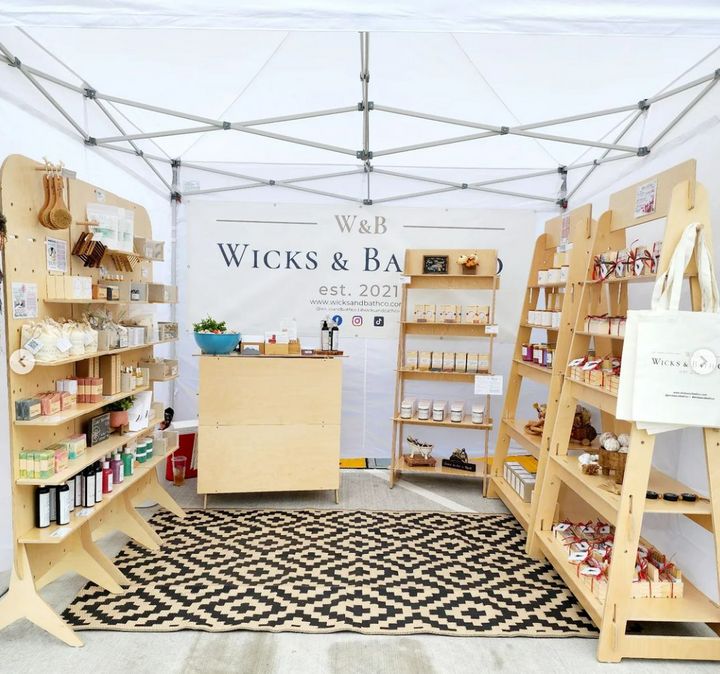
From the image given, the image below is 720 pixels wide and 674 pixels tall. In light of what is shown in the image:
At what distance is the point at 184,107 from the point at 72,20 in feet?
8.24

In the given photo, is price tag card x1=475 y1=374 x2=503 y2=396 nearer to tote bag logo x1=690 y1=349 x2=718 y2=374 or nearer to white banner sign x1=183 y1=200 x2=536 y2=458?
white banner sign x1=183 y1=200 x2=536 y2=458

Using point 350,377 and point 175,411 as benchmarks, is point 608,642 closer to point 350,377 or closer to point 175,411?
point 350,377

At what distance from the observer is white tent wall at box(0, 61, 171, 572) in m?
2.62

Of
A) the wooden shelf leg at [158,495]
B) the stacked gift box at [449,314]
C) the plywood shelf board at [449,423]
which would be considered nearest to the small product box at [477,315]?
the stacked gift box at [449,314]

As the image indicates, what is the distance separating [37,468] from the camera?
2.32m

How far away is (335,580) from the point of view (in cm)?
292

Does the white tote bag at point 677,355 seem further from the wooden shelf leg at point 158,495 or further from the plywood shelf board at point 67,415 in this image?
the wooden shelf leg at point 158,495

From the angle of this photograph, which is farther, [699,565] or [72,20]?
[699,565]

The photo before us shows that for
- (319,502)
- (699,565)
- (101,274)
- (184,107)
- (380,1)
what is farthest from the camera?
(319,502)

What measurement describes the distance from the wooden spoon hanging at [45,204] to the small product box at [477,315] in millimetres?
3035

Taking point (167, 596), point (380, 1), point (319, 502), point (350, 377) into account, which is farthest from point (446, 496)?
point (380, 1)

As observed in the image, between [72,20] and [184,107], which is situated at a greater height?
[184,107]

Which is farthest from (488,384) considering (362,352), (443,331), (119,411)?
(119,411)

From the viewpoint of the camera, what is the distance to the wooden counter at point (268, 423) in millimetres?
3768
